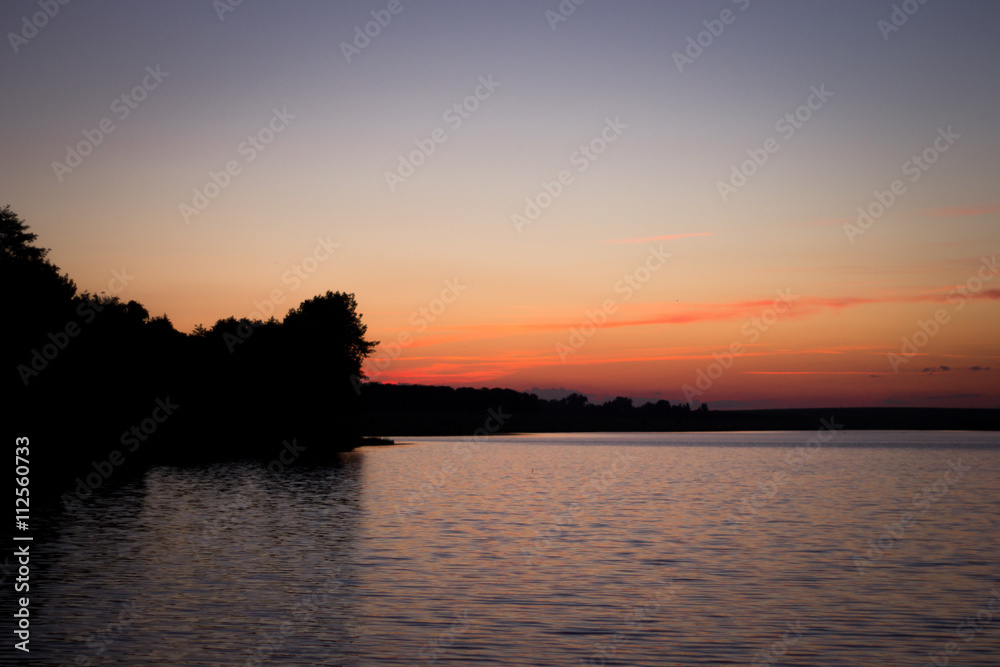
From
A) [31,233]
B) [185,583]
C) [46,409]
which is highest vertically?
[31,233]

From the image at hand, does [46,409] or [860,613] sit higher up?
[46,409]

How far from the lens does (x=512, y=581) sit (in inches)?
1118

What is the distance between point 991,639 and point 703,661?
8.10 m

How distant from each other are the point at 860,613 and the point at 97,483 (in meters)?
54.7

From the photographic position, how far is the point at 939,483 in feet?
254

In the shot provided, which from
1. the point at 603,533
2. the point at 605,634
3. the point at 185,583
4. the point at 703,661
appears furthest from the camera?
the point at 603,533

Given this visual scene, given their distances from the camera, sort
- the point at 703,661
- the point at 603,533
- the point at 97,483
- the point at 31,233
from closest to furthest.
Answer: the point at 703,661 < the point at 603,533 < the point at 97,483 < the point at 31,233

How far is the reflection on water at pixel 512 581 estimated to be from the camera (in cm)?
2019

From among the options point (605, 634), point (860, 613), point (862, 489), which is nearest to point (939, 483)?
point (862, 489)

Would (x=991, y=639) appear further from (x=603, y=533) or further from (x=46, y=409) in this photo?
(x=46, y=409)

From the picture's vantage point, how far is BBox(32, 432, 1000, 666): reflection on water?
2019 centimetres

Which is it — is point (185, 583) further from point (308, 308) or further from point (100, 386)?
point (308, 308)

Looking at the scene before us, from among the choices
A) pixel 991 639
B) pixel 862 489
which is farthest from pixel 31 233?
pixel 991 639

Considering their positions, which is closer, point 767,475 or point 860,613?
point 860,613
